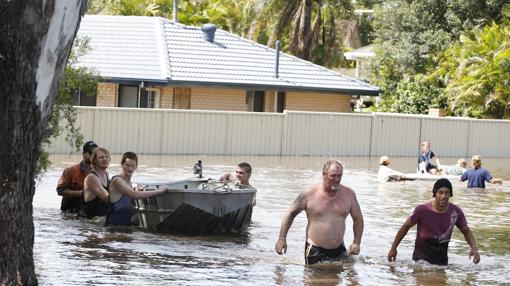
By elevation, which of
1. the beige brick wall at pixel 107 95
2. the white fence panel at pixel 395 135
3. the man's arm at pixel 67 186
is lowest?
the man's arm at pixel 67 186

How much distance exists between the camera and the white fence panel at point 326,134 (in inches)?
1526

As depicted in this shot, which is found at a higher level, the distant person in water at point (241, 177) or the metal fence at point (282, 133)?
the metal fence at point (282, 133)

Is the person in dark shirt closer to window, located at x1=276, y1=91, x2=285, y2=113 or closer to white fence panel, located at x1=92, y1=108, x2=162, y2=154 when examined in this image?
white fence panel, located at x1=92, y1=108, x2=162, y2=154

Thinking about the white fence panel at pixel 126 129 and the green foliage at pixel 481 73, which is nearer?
the white fence panel at pixel 126 129

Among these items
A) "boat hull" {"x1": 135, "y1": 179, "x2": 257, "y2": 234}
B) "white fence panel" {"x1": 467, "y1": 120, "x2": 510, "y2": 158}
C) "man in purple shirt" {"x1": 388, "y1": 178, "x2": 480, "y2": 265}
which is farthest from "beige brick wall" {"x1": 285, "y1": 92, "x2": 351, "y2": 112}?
"man in purple shirt" {"x1": 388, "y1": 178, "x2": 480, "y2": 265}

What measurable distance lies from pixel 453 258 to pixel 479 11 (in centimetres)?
3569

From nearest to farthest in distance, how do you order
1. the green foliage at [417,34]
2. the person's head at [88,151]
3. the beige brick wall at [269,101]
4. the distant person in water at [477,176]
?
the person's head at [88,151], the distant person in water at [477,176], the beige brick wall at [269,101], the green foliage at [417,34]

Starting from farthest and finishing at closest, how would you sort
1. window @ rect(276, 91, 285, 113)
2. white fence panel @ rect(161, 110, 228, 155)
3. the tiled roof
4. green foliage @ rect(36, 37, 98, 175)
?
1. window @ rect(276, 91, 285, 113)
2. the tiled roof
3. white fence panel @ rect(161, 110, 228, 155)
4. green foliage @ rect(36, 37, 98, 175)

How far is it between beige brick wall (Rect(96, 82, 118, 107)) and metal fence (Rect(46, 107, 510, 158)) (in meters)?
6.47

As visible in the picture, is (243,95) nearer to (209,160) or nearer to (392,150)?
(392,150)

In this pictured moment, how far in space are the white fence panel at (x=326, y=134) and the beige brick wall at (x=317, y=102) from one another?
6041 mm

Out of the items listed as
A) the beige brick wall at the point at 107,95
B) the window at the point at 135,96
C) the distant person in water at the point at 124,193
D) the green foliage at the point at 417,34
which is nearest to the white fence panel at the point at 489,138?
the green foliage at the point at 417,34

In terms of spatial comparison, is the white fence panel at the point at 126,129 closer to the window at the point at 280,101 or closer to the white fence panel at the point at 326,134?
the white fence panel at the point at 326,134

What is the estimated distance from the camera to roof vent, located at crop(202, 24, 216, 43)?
4494 cm
